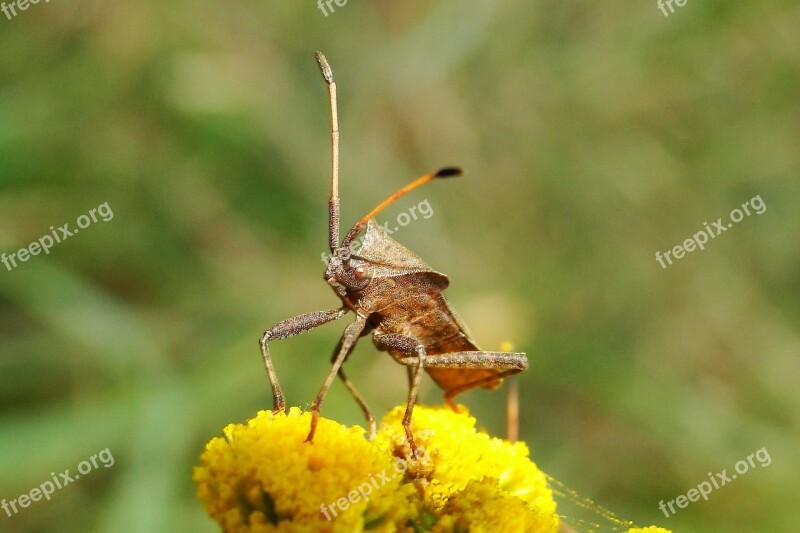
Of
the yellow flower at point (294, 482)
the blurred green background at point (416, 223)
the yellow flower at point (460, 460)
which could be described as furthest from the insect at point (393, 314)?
the blurred green background at point (416, 223)

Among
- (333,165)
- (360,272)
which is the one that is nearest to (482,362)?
(360,272)

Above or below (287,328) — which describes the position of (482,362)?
below

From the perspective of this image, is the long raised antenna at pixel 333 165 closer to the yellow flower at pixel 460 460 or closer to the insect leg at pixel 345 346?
the insect leg at pixel 345 346

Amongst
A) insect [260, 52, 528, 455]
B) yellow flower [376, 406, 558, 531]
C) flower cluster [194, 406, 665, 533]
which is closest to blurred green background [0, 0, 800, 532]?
insect [260, 52, 528, 455]

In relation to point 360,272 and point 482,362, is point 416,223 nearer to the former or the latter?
point 482,362

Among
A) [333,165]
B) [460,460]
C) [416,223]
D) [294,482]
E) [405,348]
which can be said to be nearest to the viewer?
[294,482]

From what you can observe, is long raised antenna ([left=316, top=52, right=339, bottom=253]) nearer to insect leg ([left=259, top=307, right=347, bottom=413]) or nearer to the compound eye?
the compound eye

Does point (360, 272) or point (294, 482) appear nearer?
point (294, 482)
